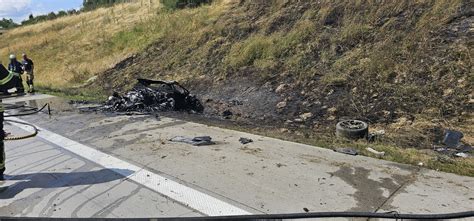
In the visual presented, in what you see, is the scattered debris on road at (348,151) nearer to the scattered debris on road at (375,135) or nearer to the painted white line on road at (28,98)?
the scattered debris on road at (375,135)

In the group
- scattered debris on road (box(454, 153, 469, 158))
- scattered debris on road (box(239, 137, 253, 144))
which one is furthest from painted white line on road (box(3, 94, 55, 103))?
scattered debris on road (box(454, 153, 469, 158))

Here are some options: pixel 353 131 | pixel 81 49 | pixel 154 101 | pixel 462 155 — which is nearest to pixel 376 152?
pixel 353 131

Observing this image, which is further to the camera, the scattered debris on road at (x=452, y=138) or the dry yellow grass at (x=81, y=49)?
the dry yellow grass at (x=81, y=49)

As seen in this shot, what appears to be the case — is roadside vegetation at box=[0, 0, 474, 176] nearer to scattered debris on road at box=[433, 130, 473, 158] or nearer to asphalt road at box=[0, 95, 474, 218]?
scattered debris on road at box=[433, 130, 473, 158]

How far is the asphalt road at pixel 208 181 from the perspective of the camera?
4.09 metres

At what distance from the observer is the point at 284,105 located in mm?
9703

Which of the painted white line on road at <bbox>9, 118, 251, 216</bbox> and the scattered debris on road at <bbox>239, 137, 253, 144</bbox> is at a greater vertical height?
the painted white line on road at <bbox>9, 118, 251, 216</bbox>

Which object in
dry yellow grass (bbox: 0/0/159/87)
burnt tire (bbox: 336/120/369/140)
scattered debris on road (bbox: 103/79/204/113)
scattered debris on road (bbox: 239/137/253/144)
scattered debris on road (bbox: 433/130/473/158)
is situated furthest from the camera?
dry yellow grass (bbox: 0/0/159/87)

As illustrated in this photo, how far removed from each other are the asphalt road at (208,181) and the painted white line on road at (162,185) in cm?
1

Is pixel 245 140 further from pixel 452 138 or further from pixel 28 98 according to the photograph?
pixel 28 98

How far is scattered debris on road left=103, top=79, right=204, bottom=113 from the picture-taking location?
32.4ft

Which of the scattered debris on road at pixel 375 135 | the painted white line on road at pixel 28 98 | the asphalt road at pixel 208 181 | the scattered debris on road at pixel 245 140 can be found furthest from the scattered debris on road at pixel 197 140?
the painted white line on road at pixel 28 98

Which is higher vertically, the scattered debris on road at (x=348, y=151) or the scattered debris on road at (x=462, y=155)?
the scattered debris on road at (x=348, y=151)

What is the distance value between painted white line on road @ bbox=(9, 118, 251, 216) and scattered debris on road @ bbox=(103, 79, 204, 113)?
308 cm
